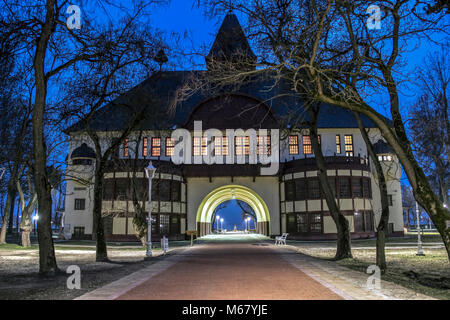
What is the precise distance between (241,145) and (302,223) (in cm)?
924

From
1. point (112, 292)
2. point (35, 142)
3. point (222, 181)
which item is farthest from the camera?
point (222, 181)

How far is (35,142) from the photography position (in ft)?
34.6

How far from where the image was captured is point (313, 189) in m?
32.2

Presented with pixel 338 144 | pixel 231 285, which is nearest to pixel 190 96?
pixel 231 285

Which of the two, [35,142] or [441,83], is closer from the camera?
[35,142]

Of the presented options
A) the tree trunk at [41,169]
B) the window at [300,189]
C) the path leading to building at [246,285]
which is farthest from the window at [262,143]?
the tree trunk at [41,169]

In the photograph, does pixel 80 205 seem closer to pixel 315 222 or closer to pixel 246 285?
pixel 315 222

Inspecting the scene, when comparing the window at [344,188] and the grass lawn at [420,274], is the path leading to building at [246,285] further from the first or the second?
the window at [344,188]

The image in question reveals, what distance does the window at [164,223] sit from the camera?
32.0m

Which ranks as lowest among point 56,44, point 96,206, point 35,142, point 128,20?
point 96,206

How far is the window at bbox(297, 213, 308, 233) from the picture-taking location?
106 ft
